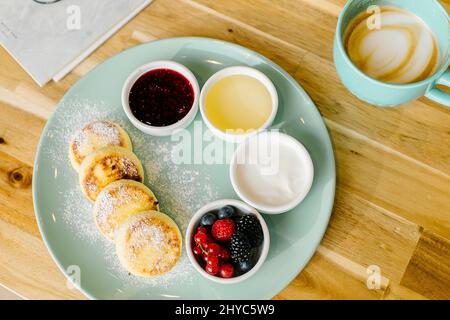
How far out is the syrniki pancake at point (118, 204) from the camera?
1.17 m

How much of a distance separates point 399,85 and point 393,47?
0.16m

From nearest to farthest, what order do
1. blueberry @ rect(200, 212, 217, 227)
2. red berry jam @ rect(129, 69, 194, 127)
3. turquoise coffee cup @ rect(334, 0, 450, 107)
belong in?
turquoise coffee cup @ rect(334, 0, 450, 107) → blueberry @ rect(200, 212, 217, 227) → red berry jam @ rect(129, 69, 194, 127)

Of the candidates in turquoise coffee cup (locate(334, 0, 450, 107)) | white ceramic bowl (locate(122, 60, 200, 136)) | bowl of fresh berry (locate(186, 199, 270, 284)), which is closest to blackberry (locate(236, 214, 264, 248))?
bowl of fresh berry (locate(186, 199, 270, 284))

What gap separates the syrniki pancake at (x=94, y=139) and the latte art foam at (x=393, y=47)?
62 cm

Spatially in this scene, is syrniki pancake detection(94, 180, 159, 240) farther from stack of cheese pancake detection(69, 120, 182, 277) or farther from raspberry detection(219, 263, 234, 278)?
raspberry detection(219, 263, 234, 278)

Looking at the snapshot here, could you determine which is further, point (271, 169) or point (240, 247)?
point (271, 169)

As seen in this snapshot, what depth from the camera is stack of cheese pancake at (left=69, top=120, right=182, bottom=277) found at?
1157 mm

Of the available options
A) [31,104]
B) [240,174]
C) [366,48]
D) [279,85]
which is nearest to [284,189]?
[240,174]

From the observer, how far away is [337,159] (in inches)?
49.3

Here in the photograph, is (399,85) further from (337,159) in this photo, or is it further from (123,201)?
(123,201)

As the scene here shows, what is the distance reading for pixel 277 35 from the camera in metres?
1.34

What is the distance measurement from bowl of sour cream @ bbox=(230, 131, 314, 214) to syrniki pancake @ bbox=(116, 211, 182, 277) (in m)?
0.22

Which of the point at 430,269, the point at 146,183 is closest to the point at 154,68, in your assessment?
the point at 146,183
